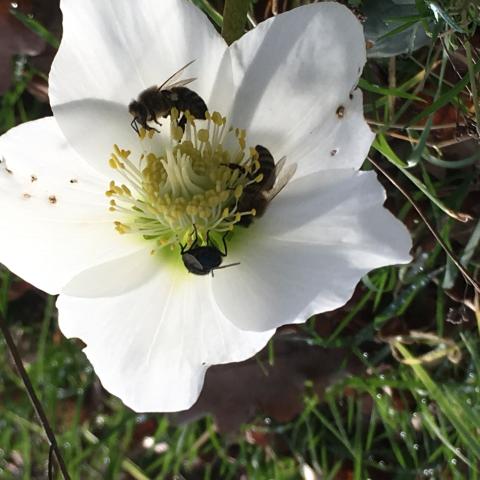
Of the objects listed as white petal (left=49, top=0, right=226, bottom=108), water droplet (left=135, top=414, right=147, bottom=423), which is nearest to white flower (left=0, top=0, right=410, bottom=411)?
white petal (left=49, top=0, right=226, bottom=108)

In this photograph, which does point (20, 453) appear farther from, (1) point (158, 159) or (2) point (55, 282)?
(1) point (158, 159)

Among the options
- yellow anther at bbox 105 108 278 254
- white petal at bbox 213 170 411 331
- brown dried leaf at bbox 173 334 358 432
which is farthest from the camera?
brown dried leaf at bbox 173 334 358 432

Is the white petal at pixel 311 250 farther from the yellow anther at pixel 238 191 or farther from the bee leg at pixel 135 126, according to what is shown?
the bee leg at pixel 135 126

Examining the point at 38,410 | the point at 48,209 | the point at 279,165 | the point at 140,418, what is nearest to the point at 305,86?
the point at 279,165

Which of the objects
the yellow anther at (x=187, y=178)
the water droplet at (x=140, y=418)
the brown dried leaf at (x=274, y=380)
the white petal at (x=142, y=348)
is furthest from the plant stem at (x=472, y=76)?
the water droplet at (x=140, y=418)

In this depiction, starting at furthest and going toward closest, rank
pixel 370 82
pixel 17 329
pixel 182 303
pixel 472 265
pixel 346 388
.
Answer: pixel 17 329 → pixel 346 388 → pixel 472 265 → pixel 370 82 → pixel 182 303

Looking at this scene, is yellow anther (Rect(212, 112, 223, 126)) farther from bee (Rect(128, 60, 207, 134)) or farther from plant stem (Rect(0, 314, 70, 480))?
plant stem (Rect(0, 314, 70, 480))

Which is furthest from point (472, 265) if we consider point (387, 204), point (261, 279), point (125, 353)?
point (125, 353)
